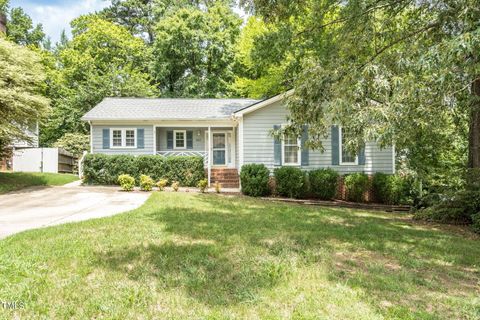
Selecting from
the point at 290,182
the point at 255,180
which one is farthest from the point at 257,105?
the point at 290,182

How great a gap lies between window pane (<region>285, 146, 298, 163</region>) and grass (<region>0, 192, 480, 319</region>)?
22.4 ft

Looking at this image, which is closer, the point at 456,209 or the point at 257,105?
the point at 456,209

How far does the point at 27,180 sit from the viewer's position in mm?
A: 14359

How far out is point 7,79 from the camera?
1240cm

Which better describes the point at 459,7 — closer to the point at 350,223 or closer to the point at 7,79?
the point at 350,223

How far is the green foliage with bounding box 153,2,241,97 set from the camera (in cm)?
2436

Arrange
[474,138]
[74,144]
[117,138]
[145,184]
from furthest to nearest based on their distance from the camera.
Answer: [74,144], [117,138], [145,184], [474,138]

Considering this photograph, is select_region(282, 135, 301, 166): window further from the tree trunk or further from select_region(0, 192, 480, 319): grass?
select_region(0, 192, 480, 319): grass

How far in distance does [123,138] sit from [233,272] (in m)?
13.8

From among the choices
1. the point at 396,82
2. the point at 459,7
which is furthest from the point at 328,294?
the point at 459,7

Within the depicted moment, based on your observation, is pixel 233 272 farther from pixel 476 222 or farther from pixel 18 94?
pixel 18 94

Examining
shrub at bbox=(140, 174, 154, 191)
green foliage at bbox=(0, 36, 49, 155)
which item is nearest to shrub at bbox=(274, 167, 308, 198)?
shrub at bbox=(140, 174, 154, 191)

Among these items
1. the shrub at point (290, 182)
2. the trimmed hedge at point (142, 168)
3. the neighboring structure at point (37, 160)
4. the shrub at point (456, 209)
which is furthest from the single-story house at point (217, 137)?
the neighboring structure at point (37, 160)

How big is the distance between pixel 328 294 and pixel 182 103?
52.4ft
